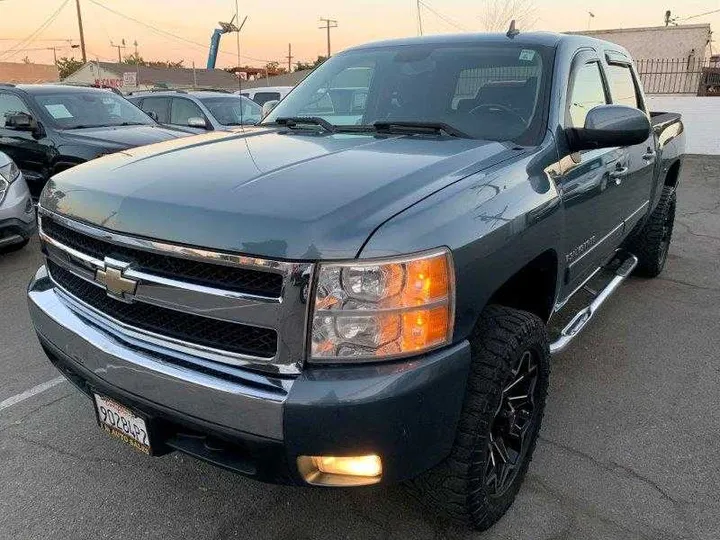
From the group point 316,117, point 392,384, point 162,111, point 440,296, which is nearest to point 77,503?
point 392,384

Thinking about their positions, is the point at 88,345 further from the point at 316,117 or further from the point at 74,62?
the point at 74,62

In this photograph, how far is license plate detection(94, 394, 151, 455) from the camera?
2084mm

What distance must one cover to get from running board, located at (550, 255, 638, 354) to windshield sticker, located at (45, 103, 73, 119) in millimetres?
6440

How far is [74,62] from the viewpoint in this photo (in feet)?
257

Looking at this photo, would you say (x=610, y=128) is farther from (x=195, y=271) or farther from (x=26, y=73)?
(x=26, y=73)

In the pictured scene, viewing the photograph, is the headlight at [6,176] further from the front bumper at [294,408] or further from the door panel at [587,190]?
the door panel at [587,190]

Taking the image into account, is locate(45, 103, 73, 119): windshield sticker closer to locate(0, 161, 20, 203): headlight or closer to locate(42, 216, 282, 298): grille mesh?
locate(0, 161, 20, 203): headlight

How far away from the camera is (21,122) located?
7.07m

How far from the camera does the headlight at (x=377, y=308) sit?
174 centimetres

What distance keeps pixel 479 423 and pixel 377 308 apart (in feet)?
1.89

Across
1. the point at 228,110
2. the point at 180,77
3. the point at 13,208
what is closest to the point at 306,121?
the point at 13,208

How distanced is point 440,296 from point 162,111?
10222 millimetres

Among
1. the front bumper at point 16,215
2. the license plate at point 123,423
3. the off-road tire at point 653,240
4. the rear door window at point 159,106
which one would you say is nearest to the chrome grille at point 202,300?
the license plate at point 123,423

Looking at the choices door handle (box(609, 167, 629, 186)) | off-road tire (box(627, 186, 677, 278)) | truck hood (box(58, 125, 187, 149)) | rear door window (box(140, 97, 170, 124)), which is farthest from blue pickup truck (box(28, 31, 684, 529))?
rear door window (box(140, 97, 170, 124))
